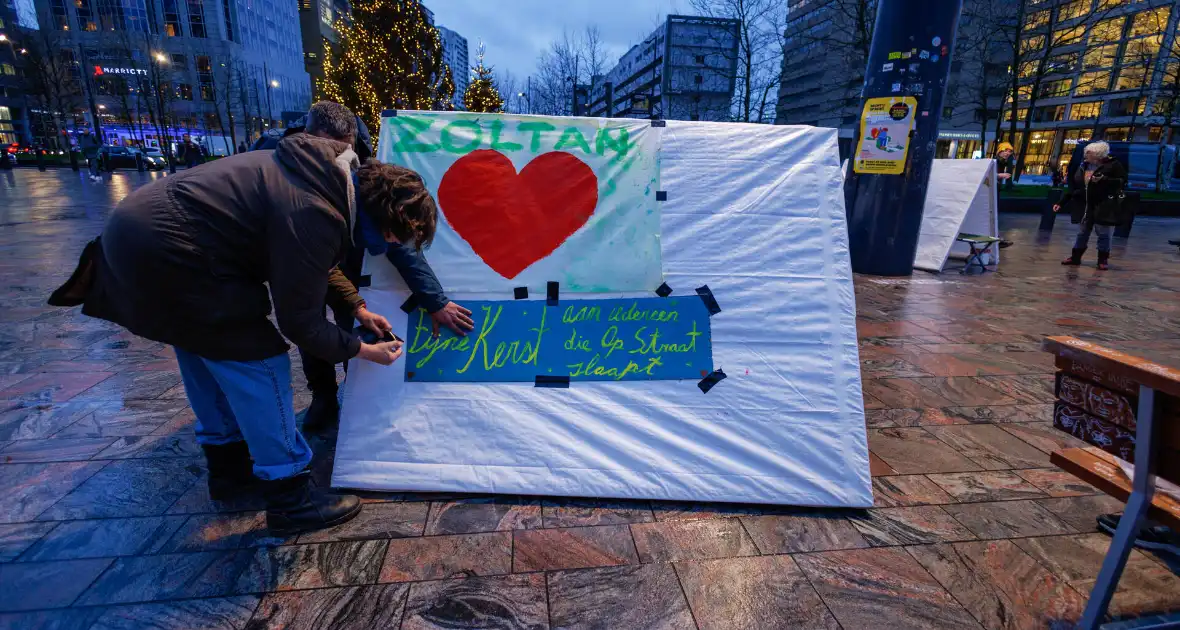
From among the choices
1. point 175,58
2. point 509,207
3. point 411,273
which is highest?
point 175,58

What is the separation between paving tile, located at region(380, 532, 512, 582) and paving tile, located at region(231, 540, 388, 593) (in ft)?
0.20

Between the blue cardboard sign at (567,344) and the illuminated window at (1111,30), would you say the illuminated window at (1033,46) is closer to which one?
the illuminated window at (1111,30)

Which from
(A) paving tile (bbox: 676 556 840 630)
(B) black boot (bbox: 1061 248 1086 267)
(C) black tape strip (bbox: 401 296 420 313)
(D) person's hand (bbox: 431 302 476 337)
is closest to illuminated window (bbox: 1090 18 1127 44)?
(B) black boot (bbox: 1061 248 1086 267)

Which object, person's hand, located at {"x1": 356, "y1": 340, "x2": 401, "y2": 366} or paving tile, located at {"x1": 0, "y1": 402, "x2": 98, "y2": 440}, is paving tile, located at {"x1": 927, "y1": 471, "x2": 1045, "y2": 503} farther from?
paving tile, located at {"x1": 0, "y1": 402, "x2": 98, "y2": 440}

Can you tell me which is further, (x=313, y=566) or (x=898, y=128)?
(x=898, y=128)

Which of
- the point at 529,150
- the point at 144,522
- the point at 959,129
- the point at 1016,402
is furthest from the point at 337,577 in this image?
the point at 959,129

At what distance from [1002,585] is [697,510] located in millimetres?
1109

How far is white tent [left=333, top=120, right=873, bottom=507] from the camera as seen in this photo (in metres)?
2.42

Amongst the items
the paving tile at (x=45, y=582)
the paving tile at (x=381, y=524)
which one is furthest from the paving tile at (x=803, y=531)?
the paving tile at (x=45, y=582)

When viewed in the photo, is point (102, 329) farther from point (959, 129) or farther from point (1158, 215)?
point (959, 129)

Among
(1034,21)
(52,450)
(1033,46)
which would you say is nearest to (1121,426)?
(52,450)

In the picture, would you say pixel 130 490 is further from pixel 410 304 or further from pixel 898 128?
pixel 898 128

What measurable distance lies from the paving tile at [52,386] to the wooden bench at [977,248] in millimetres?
10077

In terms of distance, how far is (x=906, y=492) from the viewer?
265cm
